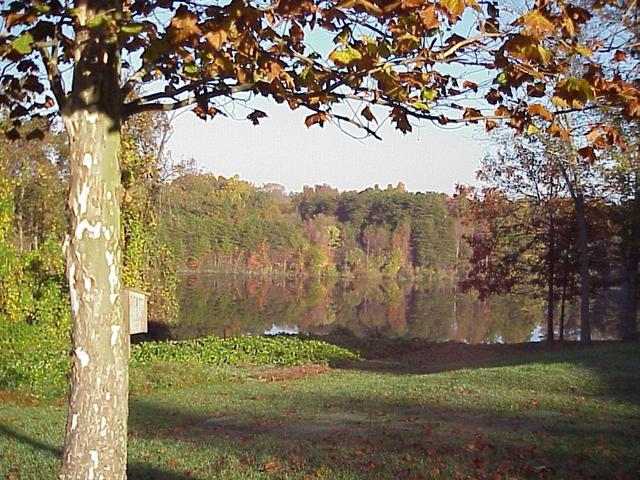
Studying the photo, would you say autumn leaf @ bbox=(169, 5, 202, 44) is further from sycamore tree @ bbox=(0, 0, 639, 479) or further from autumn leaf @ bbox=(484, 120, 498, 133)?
autumn leaf @ bbox=(484, 120, 498, 133)

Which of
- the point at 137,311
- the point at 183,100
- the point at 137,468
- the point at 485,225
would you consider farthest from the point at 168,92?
the point at 485,225

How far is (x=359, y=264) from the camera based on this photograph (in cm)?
8025

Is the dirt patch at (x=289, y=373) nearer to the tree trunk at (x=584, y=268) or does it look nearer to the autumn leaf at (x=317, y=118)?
the tree trunk at (x=584, y=268)

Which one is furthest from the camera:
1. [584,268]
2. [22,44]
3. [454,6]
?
[584,268]

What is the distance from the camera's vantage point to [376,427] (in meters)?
9.34

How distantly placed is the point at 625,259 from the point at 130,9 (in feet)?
82.2

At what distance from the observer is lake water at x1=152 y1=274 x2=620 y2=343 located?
128ft

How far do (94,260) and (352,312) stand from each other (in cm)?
4815

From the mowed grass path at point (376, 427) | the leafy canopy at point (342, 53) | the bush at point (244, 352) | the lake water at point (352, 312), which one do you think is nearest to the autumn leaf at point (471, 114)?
the leafy canopy at point (342, 53)

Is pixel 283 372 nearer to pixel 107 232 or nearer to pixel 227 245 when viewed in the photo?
pixel 107 232

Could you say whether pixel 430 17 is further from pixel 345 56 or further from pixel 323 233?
pixel 323 233

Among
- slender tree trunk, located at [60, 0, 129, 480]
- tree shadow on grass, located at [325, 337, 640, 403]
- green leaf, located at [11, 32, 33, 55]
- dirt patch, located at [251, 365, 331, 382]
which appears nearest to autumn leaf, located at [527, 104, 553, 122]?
slender tree trunk, located at [60, 0, 129, 480]

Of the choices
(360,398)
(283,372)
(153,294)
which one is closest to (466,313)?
(153,294)

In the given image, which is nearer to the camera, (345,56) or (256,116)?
(345,56)
